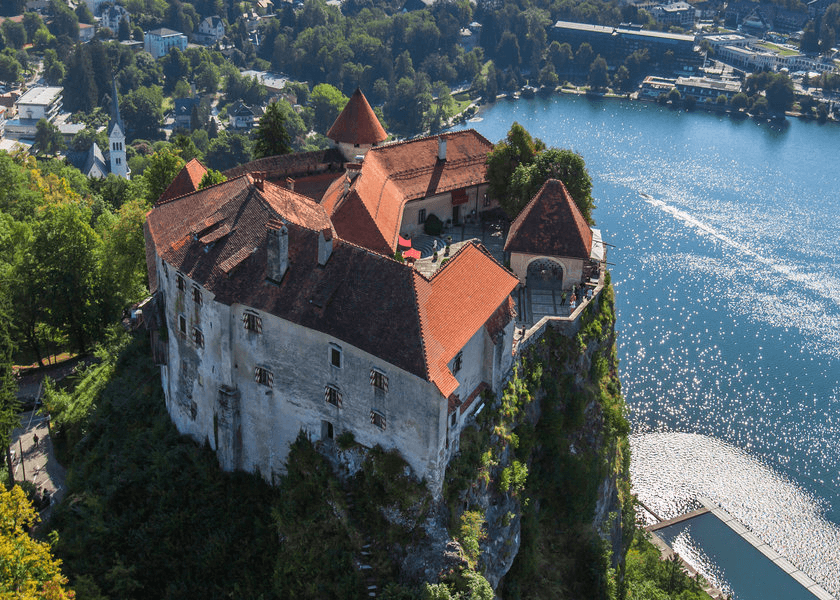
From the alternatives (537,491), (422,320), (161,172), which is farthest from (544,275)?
(161,172)

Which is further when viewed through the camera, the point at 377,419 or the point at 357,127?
the point at 357,127

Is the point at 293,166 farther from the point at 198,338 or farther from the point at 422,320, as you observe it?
the point at 422,320

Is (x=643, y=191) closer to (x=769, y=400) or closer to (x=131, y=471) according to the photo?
(x=769, y=400)

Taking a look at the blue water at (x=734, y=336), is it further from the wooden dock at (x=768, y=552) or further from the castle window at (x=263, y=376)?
the castle window at (x=263, y=376)

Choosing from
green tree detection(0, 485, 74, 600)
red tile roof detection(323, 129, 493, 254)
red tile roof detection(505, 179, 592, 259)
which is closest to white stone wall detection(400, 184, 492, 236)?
red tile roof detection(323, 129, 493, 254)

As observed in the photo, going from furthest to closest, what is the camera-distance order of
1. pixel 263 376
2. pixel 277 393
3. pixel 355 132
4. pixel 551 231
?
pixel 355 132
pixel 551 231
pixel 263 376
pixel 277 393

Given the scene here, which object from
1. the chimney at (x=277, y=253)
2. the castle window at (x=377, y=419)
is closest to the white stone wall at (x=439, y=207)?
the chimney at (x=277, y=253)

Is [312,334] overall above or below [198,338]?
above
